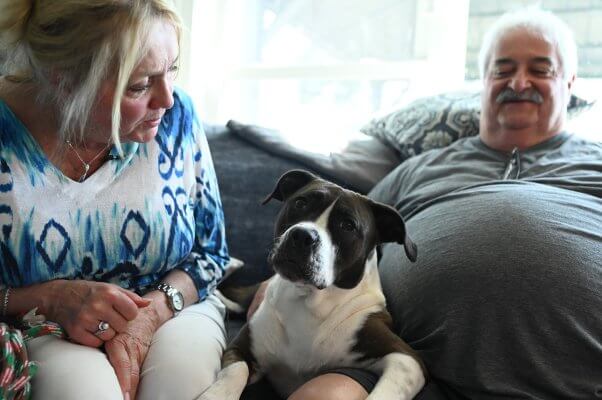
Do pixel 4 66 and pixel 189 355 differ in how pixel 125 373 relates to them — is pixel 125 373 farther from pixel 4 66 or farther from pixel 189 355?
pixel 4 66

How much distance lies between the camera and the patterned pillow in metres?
2.29

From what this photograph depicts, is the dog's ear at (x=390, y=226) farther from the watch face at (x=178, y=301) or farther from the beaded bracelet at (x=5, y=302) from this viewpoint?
the beaded bracelet at (x=5, y=302)

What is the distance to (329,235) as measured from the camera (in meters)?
1.51

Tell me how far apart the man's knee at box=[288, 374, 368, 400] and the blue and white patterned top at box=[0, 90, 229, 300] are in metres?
0.49

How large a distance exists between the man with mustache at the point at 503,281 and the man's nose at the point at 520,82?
0.71 feet

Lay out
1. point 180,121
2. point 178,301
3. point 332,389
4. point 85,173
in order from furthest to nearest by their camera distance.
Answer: point 180,121 → point 178,301 → point 85,173 → point 332,389

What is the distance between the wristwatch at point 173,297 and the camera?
5.34 feet

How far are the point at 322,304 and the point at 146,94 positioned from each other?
26.2 inches

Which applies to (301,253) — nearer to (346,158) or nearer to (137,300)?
(137,300)

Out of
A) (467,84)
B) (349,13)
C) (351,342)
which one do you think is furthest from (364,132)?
(351,342)

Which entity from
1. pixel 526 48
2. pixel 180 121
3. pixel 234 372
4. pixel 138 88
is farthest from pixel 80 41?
pixel 526 48

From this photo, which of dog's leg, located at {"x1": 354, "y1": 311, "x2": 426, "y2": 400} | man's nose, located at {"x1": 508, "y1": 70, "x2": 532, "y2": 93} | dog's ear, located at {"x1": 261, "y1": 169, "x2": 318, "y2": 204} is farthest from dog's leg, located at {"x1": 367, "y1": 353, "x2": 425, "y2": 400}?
man's nose, located at {"x1": 508, "y1": 70, "x2": 532, "y2": 93}

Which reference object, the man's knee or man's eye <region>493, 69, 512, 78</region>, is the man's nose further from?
the man's knee

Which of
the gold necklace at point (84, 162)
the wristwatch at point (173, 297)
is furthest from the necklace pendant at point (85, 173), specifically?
the wristwatch at point (173, 297)
